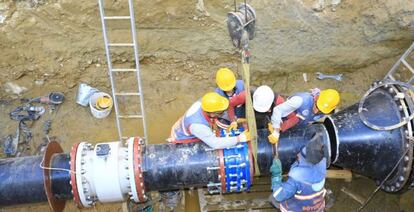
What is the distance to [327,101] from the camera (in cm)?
509

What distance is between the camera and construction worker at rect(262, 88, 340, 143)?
4.83 meters

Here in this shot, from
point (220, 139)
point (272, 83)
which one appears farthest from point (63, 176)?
point (272, 83)

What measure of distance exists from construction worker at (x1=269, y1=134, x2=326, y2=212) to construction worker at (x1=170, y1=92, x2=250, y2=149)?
56 cm

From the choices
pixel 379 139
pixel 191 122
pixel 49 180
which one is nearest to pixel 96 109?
pixel 49 180

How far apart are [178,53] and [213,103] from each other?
2.54 meters

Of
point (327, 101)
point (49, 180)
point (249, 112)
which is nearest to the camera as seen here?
point (249, 112)

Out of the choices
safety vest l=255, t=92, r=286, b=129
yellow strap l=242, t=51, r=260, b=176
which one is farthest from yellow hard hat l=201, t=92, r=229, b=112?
safety vest l=255, t=92, r=286, b=129

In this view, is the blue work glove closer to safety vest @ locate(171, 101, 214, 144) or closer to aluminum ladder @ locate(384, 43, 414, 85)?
safety vest @ locate(171, 101, 214, 144)

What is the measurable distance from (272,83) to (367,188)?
2.20 m

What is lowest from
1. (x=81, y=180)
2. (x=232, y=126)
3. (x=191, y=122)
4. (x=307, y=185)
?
(x=307, y=185)

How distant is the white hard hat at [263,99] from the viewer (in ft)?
16.6

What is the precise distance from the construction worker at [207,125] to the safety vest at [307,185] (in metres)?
0.62

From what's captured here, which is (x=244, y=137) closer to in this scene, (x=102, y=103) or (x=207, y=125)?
(x=207, y=125)

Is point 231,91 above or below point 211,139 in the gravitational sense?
above
